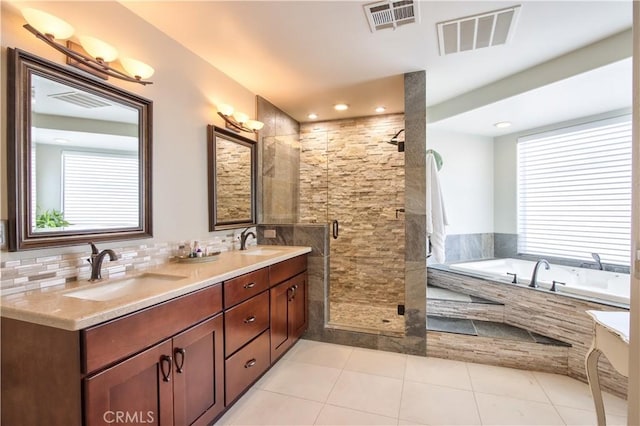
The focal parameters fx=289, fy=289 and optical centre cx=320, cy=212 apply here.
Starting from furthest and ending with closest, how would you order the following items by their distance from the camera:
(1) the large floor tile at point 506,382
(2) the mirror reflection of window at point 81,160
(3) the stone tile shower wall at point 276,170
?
(3) the stone tile shower wall at point 276,170 < (1) the large floor tile at point 506,382 < (2) the mirror reflection of window at point 81,160

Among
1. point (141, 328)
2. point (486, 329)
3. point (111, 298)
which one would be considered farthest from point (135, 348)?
point (486, 329)

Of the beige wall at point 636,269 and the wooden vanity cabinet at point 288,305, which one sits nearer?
the beige wall at point 636,269

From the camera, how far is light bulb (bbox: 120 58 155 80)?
66.1 inches

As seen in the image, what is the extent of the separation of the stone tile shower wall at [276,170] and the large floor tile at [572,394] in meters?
2.50

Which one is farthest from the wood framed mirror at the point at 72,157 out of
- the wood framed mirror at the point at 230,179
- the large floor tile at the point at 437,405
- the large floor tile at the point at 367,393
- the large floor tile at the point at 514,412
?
the large floor tile at the point at 514,412

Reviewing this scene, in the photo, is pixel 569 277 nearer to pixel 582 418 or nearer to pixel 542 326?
pixel 542 326

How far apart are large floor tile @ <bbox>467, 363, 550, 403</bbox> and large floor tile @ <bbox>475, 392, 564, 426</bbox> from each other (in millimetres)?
65

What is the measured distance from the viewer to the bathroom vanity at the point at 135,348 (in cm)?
104

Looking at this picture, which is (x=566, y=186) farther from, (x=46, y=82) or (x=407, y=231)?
(x=46, y=82)

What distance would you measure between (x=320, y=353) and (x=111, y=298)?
1.79m

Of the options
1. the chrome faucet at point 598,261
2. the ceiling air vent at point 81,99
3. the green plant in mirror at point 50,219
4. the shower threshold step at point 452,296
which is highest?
the ceiling air vent at point 81,99

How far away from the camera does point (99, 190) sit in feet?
5.37

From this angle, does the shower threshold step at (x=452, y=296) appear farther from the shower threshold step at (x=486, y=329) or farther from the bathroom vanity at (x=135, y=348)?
the bathroom vanity at (x=135, y=348)

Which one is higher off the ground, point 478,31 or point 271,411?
point 478,31
